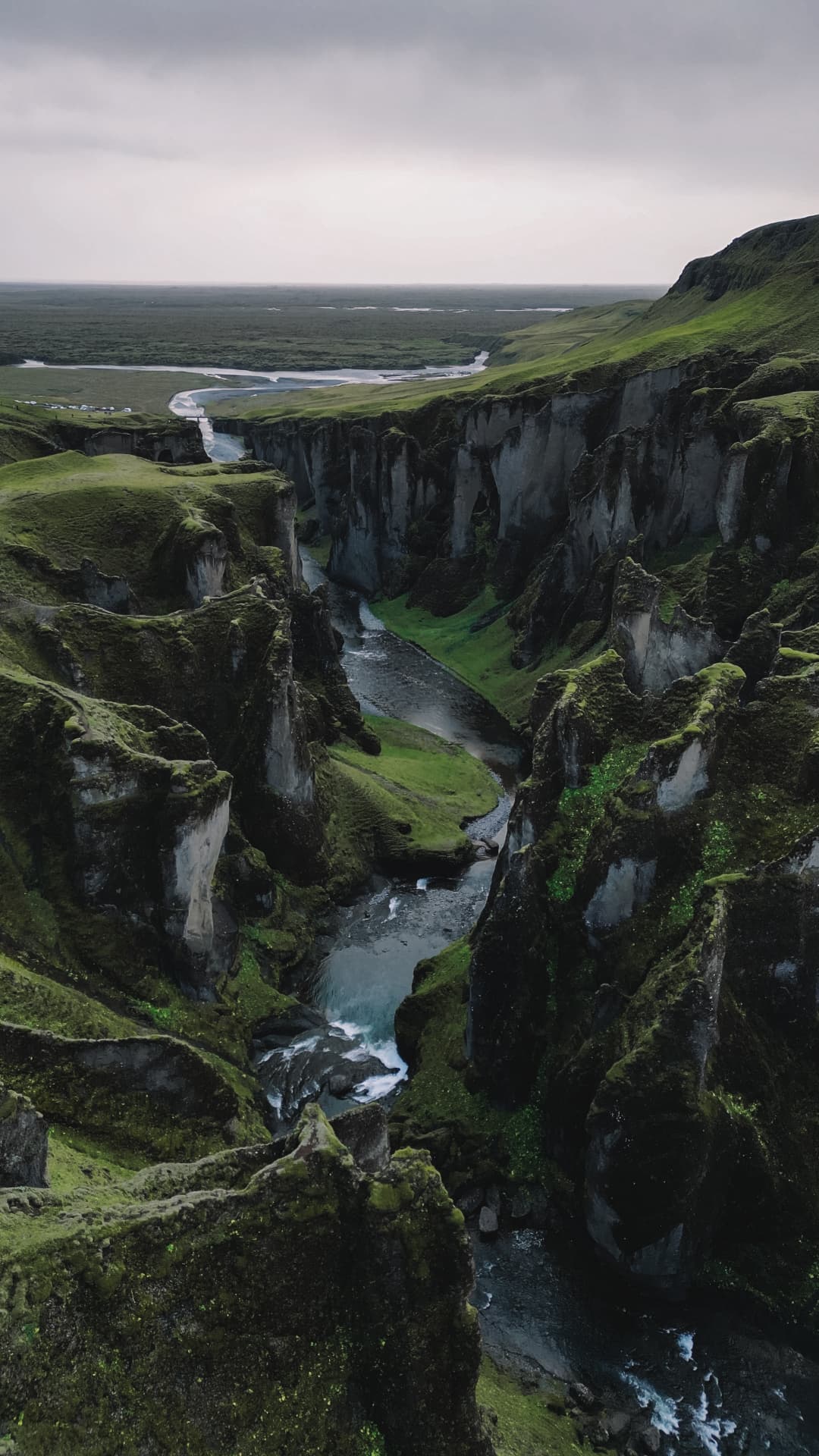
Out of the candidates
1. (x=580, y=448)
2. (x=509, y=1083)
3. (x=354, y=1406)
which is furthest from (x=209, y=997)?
(x=580, y=448)

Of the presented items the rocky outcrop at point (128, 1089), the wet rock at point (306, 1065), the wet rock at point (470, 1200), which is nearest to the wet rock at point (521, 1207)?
the wet rock at point (470, 1200)

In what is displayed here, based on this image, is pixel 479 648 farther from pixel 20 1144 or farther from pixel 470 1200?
pixel 20 1144

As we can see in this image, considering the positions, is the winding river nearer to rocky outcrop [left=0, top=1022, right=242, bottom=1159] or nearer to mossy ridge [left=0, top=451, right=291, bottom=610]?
rocky outcrop [left=0, top=1022, right=242, bottom=1159]

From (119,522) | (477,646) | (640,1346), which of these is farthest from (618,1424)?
(477,646)

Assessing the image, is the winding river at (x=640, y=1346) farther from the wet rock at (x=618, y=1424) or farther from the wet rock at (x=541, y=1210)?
the wet rock at (x=618, y=1424)

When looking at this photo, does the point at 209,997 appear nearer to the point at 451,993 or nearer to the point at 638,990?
the point at 451,993

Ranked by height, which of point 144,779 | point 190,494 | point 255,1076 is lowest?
point 255,1076

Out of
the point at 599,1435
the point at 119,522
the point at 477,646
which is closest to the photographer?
the point at 599,1435
